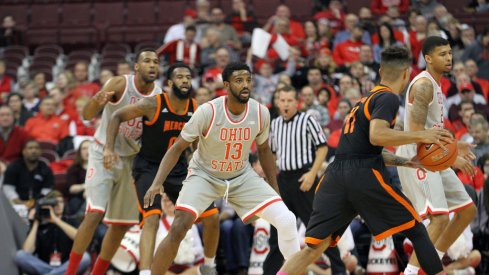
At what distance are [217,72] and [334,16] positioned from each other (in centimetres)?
375

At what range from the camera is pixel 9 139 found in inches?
479

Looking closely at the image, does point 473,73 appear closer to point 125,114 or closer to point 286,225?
point 286,225

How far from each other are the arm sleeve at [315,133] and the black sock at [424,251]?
2.73 meters

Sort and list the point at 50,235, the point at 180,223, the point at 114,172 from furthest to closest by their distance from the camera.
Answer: the point at 50,235, the point at 114,172, the point at 180,223

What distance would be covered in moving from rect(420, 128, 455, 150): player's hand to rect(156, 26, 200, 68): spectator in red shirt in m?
8.59

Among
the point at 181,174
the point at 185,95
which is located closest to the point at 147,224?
the point at 181,174

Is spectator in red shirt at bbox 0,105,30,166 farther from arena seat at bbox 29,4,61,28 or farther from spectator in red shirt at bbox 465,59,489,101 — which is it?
spectator in red shirt at bbox 465,59,489,101

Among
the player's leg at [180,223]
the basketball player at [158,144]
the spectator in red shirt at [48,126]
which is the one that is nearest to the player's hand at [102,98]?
the basketball player at [158,144]

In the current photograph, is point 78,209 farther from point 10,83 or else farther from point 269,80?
point 10,83

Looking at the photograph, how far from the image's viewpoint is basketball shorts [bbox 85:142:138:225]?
27.6 ft

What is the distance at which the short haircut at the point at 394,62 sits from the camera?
6.63m

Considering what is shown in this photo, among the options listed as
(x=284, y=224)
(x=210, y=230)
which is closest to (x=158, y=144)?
(x=210, y=230)

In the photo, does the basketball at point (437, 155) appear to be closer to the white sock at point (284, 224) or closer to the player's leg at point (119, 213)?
the white sock at point (284, 224)

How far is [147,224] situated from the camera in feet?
25.5
